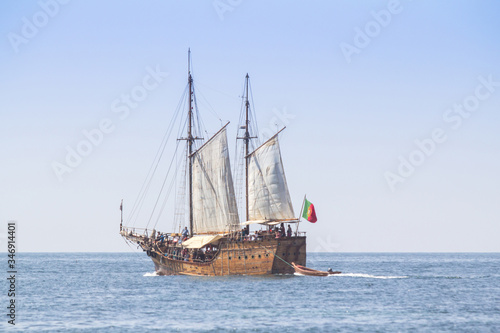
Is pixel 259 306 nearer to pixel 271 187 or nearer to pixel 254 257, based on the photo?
pixel 254 257

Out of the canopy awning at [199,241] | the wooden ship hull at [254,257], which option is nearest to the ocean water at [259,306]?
the wooden ship hull at [254,257]

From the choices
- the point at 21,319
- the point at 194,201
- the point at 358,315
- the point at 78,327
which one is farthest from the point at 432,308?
the point at 194,201

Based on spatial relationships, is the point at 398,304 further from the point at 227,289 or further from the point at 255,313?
the point at 227,289

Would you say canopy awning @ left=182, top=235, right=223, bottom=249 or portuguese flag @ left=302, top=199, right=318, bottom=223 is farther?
canopy awning @ left=182, top=235, right=223, bottom=249

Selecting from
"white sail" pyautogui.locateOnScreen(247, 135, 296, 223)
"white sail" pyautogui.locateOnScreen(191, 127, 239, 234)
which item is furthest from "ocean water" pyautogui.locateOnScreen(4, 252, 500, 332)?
"white sail" pyautogui.locateOnScreen(247, 135, 296, 223)

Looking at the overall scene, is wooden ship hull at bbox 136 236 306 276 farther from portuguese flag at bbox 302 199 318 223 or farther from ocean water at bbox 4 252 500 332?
portuguese flag at bbox 302 199 318 223

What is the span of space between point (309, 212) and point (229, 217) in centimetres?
1041

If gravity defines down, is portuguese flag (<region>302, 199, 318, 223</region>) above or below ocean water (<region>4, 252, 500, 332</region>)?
above

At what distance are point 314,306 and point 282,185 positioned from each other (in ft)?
81.1

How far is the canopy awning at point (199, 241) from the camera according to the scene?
7338 centimetres

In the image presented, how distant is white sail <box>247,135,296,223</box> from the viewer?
2928 inches

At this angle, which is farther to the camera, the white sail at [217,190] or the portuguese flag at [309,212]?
the white sail at [217,190]

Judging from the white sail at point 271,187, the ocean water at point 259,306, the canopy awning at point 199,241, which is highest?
the white sail at point 271,187

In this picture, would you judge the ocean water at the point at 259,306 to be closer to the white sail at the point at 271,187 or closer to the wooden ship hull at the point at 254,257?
the wooden ship hull at the point at 254,257
